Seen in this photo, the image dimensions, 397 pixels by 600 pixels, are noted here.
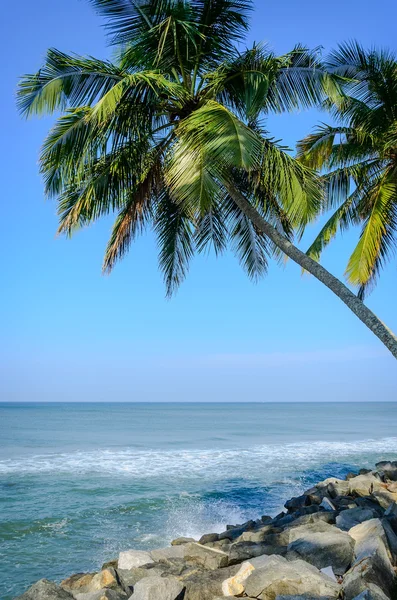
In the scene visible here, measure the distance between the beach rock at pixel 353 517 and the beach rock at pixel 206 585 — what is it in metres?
2.19

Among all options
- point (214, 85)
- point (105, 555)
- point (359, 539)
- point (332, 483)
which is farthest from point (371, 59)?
point (105, 555)

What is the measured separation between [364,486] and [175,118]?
24.6 ft

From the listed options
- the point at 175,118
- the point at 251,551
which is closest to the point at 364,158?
the point at 175,118

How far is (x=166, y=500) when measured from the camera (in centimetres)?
1245

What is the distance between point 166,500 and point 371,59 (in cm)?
1065

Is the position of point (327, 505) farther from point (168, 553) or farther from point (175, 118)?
point (175, 118)

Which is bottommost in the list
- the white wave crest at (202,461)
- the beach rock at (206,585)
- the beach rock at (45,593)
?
the white wave crest at (202,461)

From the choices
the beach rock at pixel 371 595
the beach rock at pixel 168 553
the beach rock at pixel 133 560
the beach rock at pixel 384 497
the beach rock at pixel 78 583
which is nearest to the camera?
the beach rock at pixel 371 595

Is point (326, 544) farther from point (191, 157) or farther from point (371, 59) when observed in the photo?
point (371, 59)

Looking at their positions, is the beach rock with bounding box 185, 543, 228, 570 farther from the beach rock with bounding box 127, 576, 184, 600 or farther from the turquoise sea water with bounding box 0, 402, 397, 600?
the turquoise sea water with bounding box 0, 402, 397, 600

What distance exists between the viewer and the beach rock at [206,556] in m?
6.44

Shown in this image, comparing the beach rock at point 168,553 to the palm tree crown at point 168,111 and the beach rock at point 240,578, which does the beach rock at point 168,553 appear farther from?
the palm tree crown at point 168,111

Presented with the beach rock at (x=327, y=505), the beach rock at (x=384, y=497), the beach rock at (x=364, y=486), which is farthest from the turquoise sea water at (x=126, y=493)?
the beach rock at (x=384, y=497)

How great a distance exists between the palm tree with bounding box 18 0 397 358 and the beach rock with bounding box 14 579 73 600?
5.37 metres
